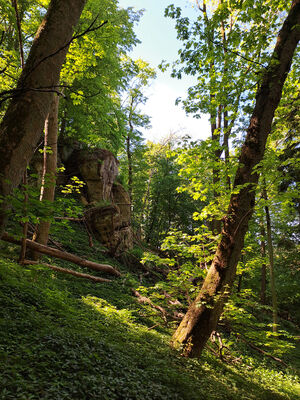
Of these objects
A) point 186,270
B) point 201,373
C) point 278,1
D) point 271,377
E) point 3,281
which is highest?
point 278,1

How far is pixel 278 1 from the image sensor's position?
528 centimetres

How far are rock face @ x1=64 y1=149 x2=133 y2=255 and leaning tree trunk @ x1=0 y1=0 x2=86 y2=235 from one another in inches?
377

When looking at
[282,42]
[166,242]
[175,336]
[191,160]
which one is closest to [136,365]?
[175,336]

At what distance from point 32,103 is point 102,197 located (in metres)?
12.5

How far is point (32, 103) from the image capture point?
7.25 ft

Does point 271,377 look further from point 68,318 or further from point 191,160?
point 191,160

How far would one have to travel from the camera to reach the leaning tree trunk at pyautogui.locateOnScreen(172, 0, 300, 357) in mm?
4480

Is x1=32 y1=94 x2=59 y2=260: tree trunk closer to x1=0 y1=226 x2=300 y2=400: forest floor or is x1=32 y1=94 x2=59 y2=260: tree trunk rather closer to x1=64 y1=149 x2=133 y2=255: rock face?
x1=0 y1=226 x2=300 y2=400: forest floor

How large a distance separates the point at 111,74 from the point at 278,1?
1018cm

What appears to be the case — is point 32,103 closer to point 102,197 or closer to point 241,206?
point 241,206

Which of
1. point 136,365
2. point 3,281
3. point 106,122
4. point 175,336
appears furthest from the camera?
point 106,122

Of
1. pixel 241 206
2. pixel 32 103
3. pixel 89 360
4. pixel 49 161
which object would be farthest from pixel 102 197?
pixel 32 103

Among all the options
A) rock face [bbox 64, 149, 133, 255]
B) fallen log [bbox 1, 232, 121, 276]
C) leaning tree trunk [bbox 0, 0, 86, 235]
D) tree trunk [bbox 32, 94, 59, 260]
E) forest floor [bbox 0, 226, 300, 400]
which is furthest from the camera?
rock face [bbox 64, 149, 133, 255]

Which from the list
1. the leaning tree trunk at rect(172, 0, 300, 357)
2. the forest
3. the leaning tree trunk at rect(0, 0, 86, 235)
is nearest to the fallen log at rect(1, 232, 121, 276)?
the forest
